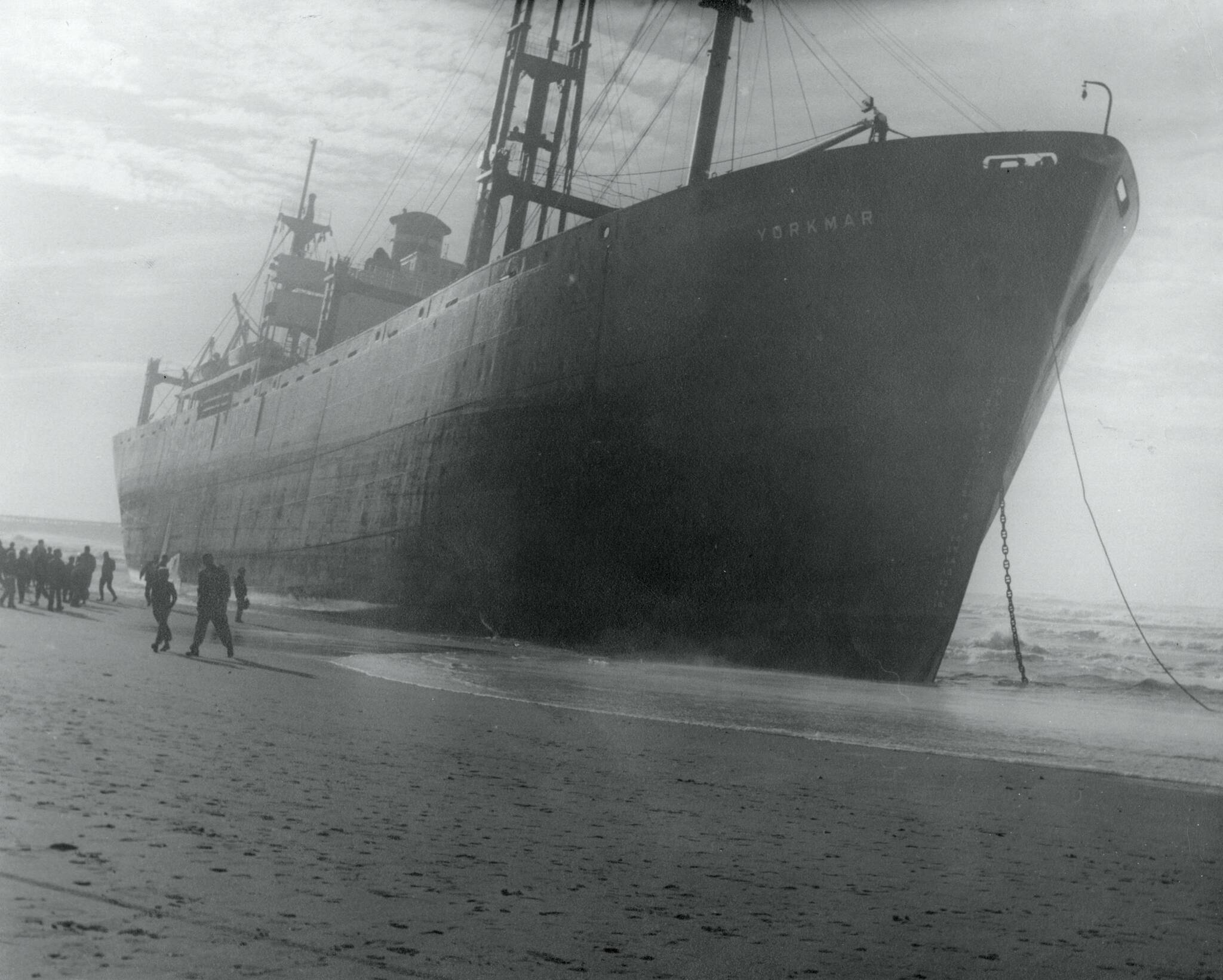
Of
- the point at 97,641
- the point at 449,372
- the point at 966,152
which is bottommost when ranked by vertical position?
the point at 97,641

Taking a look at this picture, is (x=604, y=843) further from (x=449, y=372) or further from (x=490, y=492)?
(x=449, y=372)

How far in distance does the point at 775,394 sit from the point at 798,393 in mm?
292

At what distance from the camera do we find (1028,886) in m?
4.26

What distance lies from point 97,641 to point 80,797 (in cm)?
880

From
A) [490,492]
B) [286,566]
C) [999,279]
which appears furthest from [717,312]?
[286,566]

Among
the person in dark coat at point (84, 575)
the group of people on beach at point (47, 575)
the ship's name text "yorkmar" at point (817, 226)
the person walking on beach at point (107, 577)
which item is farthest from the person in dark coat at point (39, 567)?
the ship's name text "yorkmar" at point (817, 226)

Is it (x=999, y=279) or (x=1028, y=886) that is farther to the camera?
(x=999, y=279)

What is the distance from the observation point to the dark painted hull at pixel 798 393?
44.8 feet

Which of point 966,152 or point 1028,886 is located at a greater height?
point 966,152

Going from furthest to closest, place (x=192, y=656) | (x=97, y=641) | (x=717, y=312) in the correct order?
(x=717, y=312) → (x=97, y=641) → (x=192, y=656)

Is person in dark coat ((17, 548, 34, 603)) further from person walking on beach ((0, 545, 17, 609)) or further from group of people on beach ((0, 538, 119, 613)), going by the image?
person walking on beach ((0, 545, 17, 609))

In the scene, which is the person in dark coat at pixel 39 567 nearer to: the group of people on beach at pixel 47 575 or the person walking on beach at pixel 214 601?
the group of people on beach at pixel 47 575

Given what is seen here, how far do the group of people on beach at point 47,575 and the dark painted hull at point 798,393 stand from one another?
7.32 meters

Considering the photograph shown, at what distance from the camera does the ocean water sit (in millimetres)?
8953
